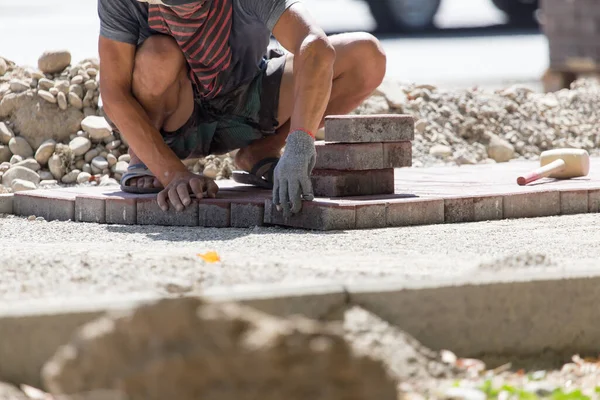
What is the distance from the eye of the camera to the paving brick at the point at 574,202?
167 inches

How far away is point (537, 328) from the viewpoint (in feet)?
7.78

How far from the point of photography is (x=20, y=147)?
637cm

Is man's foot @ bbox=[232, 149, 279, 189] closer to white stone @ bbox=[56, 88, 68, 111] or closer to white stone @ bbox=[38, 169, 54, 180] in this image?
white stone @ bbox=[38, 169, 54, 180]

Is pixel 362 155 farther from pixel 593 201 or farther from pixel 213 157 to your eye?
pixel 213 157

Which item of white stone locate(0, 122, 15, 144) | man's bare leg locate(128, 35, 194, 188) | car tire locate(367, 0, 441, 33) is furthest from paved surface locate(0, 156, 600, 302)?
car tire locate(367, 0, 441, 33)

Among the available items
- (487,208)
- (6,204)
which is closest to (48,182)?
(6,204)

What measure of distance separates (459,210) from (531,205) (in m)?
0.39

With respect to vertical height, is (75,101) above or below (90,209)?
above

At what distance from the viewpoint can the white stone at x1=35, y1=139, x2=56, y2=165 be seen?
6.23 m

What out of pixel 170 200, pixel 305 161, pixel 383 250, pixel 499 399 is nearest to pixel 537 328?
pixel 499 399

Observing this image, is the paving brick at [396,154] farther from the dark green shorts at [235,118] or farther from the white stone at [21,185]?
the white stone at [21,185]

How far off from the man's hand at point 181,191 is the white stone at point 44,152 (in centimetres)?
247

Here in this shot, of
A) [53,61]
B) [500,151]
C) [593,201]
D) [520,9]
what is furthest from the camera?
[520,9]

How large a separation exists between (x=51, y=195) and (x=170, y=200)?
863 mm
